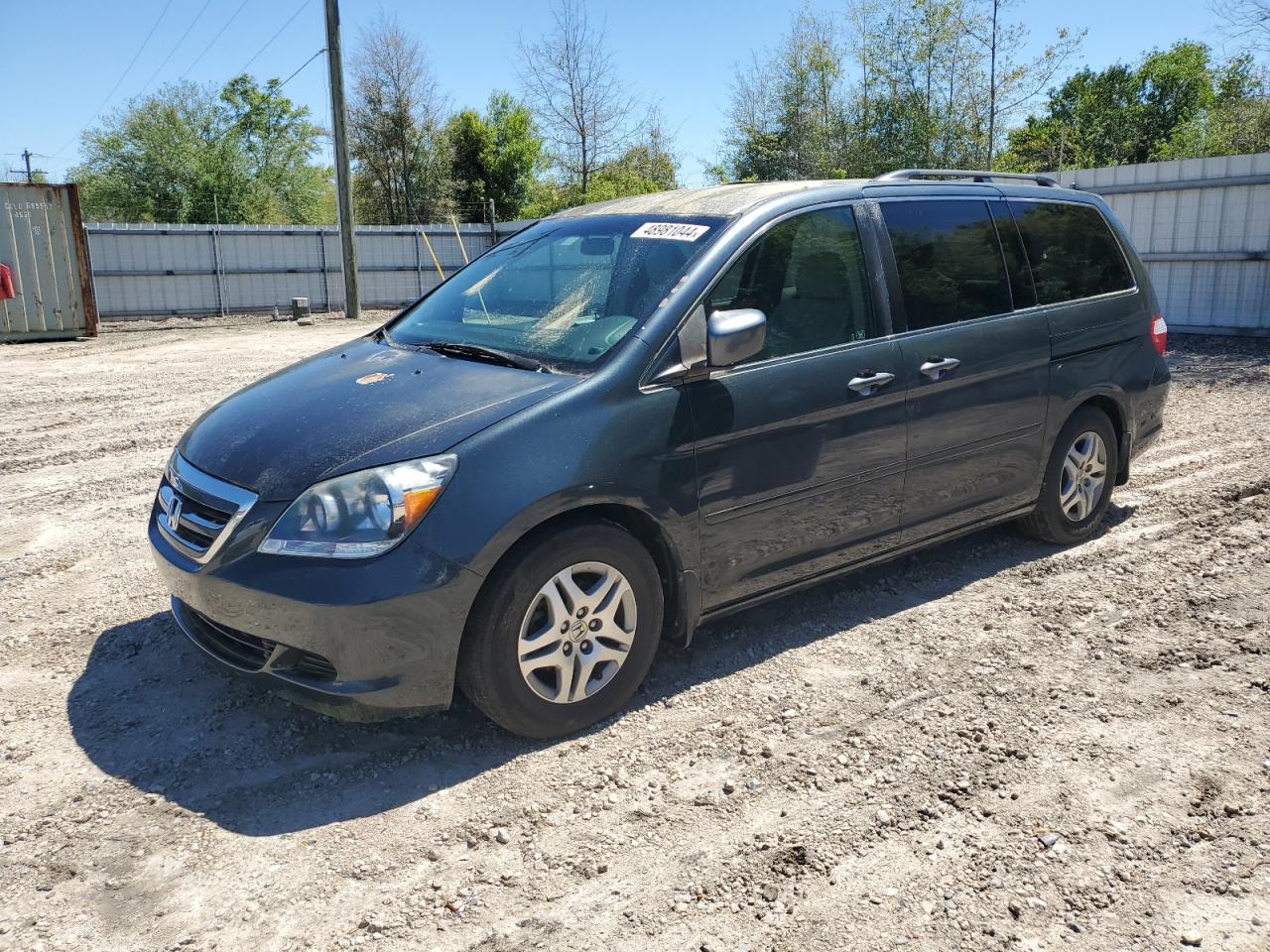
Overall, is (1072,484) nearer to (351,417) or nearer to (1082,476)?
(1082,476)

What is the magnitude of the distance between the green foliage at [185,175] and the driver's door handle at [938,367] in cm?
4338

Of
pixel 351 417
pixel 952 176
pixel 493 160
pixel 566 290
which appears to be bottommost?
pixel 351 417

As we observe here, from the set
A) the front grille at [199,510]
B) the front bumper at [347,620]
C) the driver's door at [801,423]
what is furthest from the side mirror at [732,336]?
the front grille at [199,510]

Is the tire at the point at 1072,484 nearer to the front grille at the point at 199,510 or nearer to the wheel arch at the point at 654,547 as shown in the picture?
the wheel arch at the point at 654,547

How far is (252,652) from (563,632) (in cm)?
103

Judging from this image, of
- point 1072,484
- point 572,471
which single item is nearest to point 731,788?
point 572,471

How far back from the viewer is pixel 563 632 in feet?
11.1

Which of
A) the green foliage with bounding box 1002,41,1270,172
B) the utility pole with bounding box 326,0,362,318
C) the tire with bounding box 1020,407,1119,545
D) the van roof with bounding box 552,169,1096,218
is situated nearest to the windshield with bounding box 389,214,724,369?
the van roof with bounding box 552,169,1096,218

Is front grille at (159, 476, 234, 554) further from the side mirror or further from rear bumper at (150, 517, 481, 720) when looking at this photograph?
the side mirror

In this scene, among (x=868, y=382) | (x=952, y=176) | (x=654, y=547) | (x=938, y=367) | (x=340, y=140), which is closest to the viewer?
(x=654, y=547)

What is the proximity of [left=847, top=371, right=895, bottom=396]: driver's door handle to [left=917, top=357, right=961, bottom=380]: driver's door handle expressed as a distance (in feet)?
0.82

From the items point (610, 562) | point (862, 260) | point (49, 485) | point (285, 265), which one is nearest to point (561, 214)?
point (862, 260)

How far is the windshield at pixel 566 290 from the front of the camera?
3795mm

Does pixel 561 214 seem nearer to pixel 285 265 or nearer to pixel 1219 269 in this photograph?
pixel 1219 269
